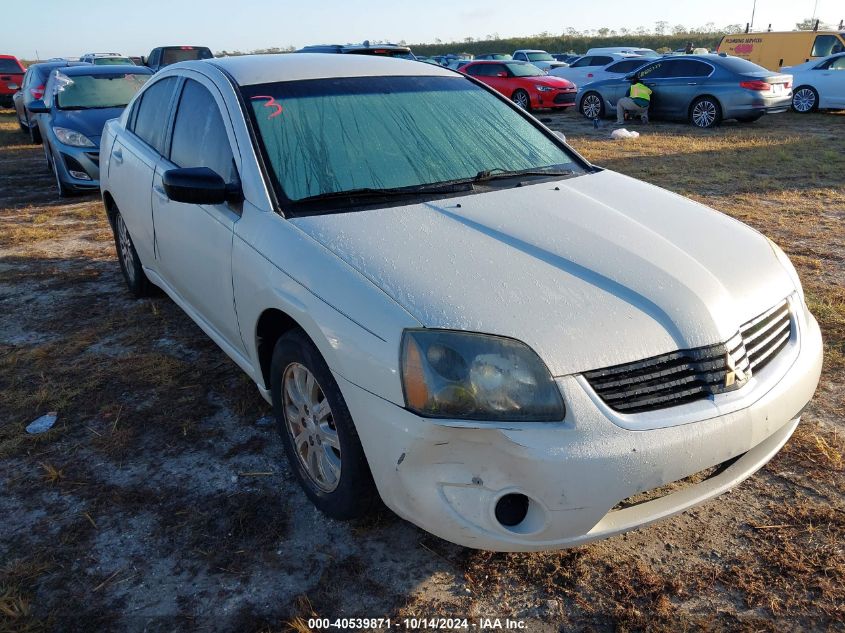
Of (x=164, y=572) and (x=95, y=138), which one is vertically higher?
(x=95, y=138)

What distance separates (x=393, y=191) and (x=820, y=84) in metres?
16.6

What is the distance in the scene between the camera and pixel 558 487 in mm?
1912

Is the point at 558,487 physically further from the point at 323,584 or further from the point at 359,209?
the point at 359,209

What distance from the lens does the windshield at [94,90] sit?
29.5ft

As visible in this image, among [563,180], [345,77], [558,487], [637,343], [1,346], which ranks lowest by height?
[1,346]

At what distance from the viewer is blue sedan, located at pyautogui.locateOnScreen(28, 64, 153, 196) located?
8289 mm

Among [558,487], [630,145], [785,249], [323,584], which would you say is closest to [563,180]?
[558,487]

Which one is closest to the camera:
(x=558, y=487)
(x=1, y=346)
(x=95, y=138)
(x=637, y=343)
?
(x=558, y=487)

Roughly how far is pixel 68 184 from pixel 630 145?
887 cm

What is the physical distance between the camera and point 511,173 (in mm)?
3213

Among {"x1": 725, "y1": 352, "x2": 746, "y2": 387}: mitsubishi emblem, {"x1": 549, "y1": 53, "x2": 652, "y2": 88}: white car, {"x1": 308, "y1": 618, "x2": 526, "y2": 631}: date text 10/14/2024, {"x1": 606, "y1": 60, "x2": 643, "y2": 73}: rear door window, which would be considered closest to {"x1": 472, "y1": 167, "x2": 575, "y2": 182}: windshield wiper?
{"x1": 725, "y1": 352, "x2": 746, "y2": 387}: mitsubishi emblem

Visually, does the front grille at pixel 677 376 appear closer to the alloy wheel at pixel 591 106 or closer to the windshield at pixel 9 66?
the alloy wheel at pixel 591 106

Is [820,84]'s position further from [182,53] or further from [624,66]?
[182,53]

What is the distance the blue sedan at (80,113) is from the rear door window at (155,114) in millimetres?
4144
